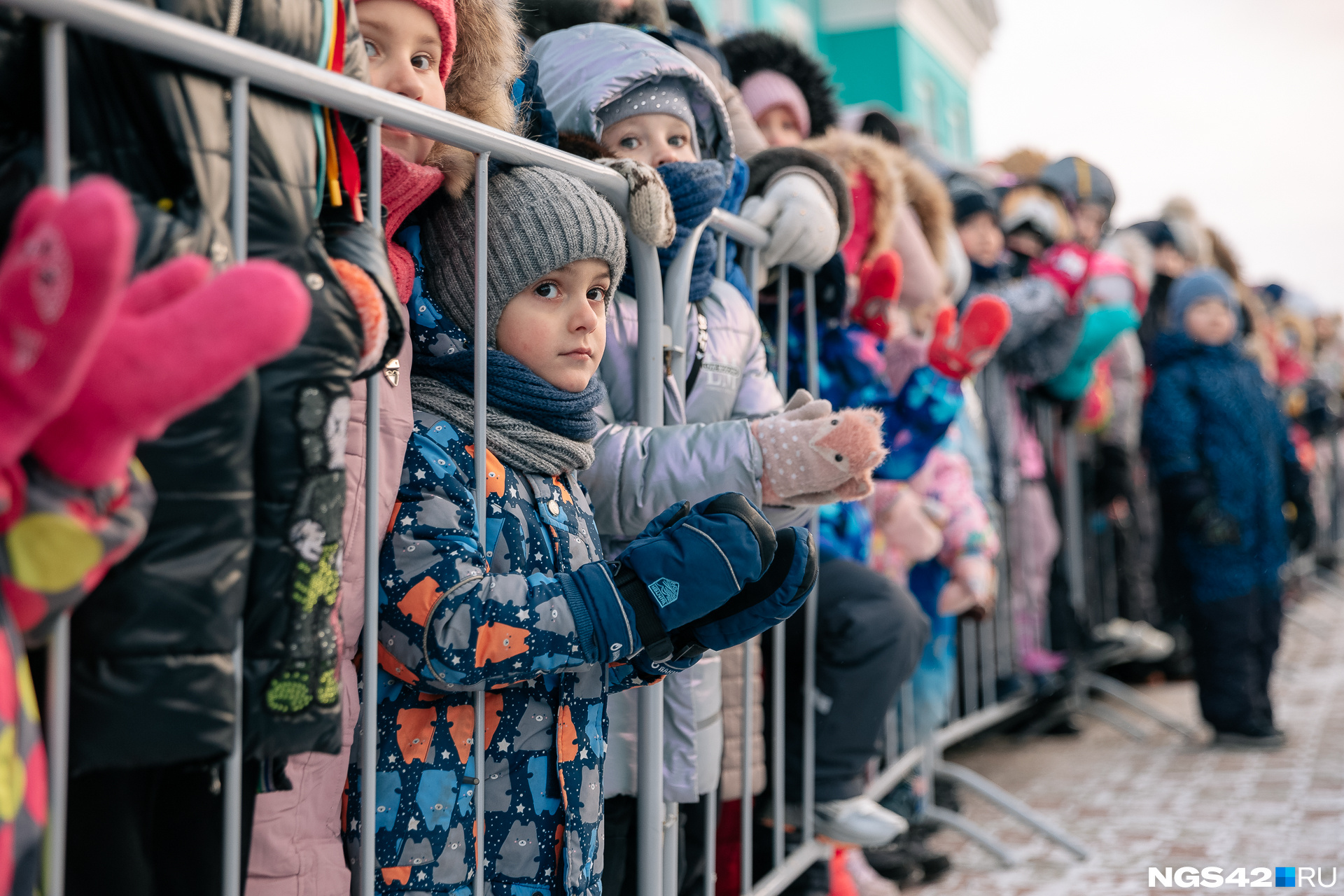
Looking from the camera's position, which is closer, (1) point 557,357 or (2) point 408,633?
(2) point 408,633

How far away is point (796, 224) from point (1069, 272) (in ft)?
8.88

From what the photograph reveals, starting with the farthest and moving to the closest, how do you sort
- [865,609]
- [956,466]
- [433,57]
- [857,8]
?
[857,8], [956,466], [865,609], [433,57]

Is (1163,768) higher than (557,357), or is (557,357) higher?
(557,357)

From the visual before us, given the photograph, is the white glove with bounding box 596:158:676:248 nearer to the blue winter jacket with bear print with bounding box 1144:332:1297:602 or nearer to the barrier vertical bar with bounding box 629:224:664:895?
the barrier vertical bar with bounding box 629:224:664:895

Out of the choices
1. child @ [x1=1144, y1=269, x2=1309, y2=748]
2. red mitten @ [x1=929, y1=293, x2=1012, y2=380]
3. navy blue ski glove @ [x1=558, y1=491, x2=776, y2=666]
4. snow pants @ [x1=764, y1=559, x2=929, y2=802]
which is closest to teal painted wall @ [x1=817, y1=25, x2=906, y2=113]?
child @ [x1=1144, y1=269, x2=1309, y2=748]

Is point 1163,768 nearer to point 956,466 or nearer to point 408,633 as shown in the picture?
point 956,466

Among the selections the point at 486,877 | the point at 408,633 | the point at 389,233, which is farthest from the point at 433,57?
the point at 486,877

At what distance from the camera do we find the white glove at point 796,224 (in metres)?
2.81

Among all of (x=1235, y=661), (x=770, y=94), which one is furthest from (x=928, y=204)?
(x=1235, y=661)

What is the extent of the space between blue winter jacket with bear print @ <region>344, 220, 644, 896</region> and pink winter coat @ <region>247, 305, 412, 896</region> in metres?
0.05

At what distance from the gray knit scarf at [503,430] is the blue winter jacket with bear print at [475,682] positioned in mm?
19

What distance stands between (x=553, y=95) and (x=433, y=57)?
1.91 ft

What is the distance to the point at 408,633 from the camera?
160cm

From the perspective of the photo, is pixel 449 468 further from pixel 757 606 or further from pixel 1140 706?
pixel 1140 706
